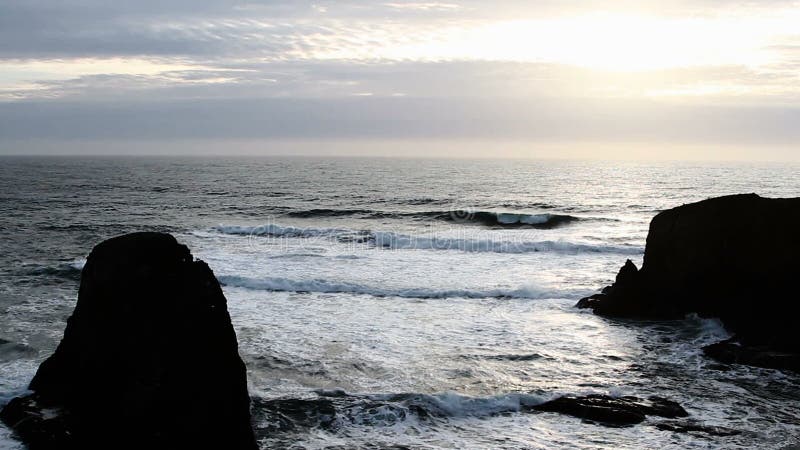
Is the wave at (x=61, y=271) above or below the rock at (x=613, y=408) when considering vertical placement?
above

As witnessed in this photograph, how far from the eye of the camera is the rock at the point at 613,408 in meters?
11.2

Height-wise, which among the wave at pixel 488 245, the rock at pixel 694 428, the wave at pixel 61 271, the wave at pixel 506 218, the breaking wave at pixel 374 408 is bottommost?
the breaking wave at pixel 374 408

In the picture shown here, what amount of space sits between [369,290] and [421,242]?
1270 cm

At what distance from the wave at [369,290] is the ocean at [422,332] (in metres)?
0.09

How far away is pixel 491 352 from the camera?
15438mm

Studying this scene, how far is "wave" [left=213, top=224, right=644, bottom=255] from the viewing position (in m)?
33.5

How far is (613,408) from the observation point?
452 inches

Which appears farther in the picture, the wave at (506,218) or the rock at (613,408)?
the wave at (506,218)

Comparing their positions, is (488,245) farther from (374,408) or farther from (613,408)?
(374,408)

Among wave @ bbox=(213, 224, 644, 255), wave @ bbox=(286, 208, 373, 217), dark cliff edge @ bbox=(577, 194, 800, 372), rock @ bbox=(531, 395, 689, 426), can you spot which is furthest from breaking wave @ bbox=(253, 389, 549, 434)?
wave @ bbox=(286, 208, 373, 217)

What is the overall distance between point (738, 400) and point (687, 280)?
665cm

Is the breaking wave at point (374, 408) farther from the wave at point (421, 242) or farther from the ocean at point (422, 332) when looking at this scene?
the wave at point (421, 242)

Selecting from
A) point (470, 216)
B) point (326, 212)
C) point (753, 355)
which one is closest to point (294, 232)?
point (326, 212)

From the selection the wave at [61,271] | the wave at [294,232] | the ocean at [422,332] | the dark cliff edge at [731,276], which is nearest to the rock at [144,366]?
the ocean at [422,332]
